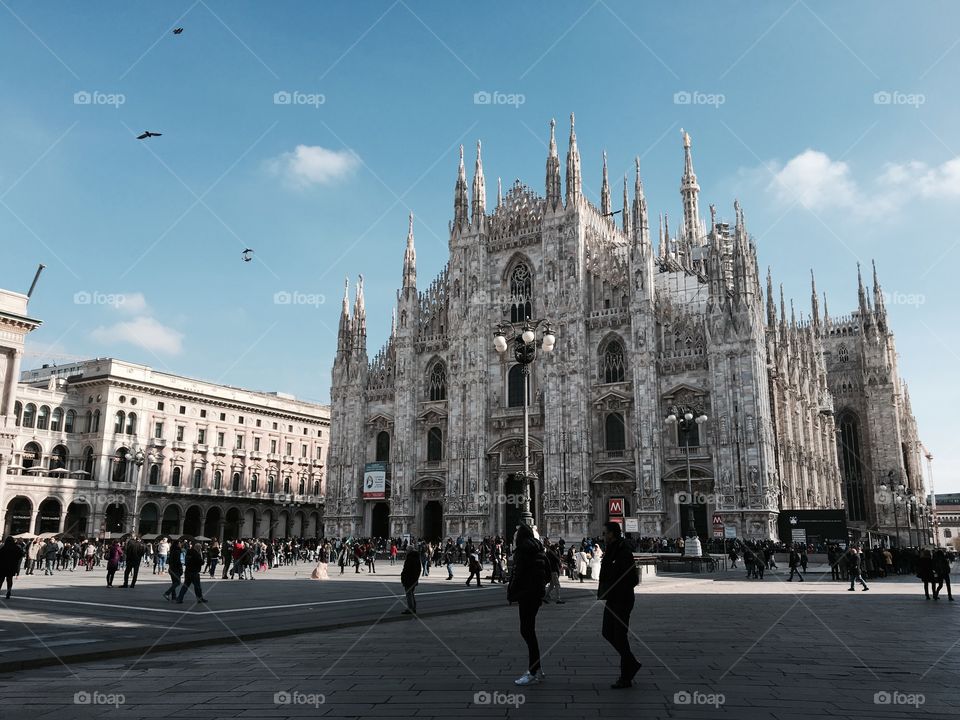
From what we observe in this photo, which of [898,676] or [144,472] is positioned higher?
[144,472]

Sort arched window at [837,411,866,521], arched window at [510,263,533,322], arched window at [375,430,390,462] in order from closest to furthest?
arched window at [510,263,533,322], arched window at [375,430,390,462], arched window at [837,411,866,521]

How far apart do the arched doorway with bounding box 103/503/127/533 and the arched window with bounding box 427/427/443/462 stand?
24214 millimetres

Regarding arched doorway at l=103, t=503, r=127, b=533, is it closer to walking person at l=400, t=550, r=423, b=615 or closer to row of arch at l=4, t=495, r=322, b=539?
row of arch at l=4, t=495, r=322, b=539

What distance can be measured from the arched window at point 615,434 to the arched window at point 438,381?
1240 centimetres

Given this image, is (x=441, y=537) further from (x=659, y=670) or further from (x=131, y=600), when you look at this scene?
(x=659, y=670)

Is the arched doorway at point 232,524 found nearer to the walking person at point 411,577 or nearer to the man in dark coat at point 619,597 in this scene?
the walking person at point 411,577

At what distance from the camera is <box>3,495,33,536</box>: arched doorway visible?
51.7m

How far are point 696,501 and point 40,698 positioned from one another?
1567 inches

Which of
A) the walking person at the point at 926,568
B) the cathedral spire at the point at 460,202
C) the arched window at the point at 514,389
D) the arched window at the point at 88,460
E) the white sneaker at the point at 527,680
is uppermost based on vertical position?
the cathedral spire at the point at 460,202

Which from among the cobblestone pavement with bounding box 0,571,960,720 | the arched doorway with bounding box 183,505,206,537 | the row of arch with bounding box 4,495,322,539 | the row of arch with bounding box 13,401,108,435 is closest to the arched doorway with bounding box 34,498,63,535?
the row of arch with bounding box 4,495,322,539

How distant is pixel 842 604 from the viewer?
58.2 ft

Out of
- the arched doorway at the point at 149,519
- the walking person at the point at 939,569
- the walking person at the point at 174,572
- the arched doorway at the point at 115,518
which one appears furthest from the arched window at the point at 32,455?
the walking person at the point at 939,569

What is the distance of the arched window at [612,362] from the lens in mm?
47281

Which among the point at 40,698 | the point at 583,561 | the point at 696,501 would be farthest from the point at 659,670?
the point at 696,501
